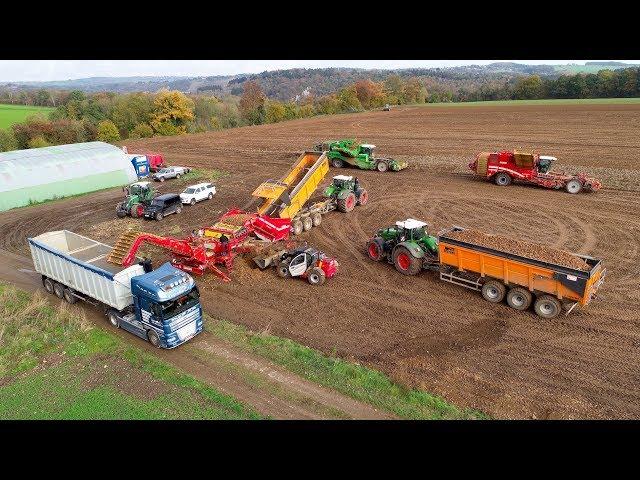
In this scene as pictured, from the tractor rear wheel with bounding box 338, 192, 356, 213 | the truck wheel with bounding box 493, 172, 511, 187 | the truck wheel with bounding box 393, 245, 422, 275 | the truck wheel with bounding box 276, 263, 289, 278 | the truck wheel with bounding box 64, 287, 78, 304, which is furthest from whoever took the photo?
the truck wheel with bounding box 493, 172, 511, 187

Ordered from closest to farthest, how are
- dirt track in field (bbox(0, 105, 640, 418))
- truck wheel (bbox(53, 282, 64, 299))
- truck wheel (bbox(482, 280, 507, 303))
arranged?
dirt track in field (bbox(0, 105, 640, 418)), truck wheel (bbox(482, 280, 507, 303)), truck wheel (bbox(53, 282, 64, 299))

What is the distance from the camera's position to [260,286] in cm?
1750

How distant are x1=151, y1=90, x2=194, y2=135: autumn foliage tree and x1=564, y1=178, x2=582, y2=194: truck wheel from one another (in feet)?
176

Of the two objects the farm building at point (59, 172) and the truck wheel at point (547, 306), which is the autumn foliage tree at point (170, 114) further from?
the truck wheel at point (547, 306)

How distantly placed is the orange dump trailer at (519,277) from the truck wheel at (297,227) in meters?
8.28

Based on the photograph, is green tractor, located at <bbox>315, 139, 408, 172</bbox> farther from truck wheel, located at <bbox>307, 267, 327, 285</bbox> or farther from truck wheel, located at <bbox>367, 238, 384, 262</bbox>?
truck wheel, located at <bbox>307, 267, 327, 285</bbox>

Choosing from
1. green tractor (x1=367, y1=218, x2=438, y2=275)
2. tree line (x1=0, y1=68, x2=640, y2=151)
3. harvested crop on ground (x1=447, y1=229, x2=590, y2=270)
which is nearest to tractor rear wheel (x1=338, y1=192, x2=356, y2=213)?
green tractor (x1=367, y1=218, x2=438, y2=275)

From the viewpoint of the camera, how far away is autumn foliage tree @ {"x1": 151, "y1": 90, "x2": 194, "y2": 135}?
6525cm

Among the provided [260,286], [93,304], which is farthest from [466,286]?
[93,304]

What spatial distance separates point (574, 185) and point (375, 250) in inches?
597

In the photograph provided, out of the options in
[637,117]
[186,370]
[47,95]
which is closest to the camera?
[186,370]

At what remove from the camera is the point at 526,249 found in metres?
15.1

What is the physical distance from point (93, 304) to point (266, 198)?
10.6 m

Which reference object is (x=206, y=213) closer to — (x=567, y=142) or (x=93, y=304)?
(x=93, y=304)
